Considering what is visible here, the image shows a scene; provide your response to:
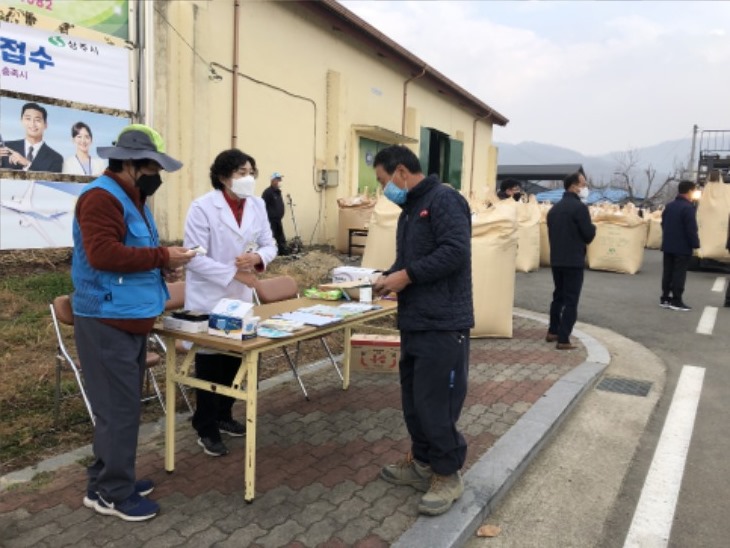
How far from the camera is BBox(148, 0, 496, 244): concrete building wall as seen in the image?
9.49 metres

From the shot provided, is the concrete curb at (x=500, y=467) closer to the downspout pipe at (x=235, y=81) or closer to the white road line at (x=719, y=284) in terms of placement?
the white road line at (x=719, y=284)

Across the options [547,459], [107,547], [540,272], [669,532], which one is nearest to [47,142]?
[107,547]

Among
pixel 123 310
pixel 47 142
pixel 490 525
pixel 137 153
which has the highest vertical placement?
pixel 47 142

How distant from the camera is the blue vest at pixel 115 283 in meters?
2.71

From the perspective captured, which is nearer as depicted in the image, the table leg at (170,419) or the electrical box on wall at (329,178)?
the table leg at (170,419)

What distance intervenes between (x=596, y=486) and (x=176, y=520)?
2455mm

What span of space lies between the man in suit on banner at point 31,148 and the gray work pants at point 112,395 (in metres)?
5.36

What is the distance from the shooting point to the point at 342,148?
1422 cm

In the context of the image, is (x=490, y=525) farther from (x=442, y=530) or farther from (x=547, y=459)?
(x=547, y=459)

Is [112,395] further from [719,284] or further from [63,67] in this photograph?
[719,284]

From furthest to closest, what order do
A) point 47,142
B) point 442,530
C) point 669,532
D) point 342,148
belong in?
point 342,148 < point 47,142 < point 669,532 < point 442,530

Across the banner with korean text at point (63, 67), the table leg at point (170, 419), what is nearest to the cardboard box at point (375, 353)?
the table leg at point (170, 419)

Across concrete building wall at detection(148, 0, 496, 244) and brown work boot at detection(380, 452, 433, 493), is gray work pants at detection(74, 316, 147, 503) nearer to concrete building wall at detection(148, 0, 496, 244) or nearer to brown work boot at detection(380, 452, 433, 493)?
brown work boot at detection(380, 452, 433, 493)

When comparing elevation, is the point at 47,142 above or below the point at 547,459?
above
